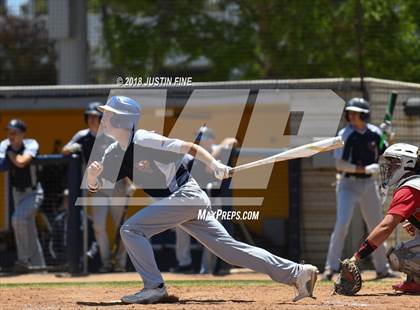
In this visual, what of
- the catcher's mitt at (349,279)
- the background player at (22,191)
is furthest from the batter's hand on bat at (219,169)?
the background player at (22,191)

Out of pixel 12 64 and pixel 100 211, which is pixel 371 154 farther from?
pixel 12 64

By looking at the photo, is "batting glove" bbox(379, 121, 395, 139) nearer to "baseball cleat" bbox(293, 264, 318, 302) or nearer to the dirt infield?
the dirt infield

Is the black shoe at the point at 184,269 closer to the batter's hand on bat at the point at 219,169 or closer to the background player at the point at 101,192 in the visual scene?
the background player at the point at 101,192

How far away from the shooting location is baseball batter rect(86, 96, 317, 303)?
299 inches

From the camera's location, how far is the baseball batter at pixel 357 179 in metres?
10.7

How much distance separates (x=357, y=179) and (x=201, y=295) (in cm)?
312

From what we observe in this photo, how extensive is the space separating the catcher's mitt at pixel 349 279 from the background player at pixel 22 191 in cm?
533

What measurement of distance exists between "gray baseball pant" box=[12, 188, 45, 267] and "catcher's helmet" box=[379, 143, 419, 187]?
5585 millimetres

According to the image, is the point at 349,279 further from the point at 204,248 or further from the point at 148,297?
the point at 204,248

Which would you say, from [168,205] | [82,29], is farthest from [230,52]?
[168,205]

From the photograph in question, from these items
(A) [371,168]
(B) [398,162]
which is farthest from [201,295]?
(A) [371,168]

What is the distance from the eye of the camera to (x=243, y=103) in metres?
13.2

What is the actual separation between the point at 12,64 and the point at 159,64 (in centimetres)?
386

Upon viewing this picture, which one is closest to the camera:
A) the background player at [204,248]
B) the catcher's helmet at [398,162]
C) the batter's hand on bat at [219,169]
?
the batter's hand on bat at [219,169]
